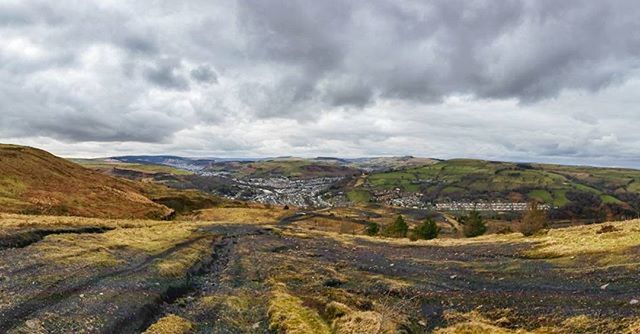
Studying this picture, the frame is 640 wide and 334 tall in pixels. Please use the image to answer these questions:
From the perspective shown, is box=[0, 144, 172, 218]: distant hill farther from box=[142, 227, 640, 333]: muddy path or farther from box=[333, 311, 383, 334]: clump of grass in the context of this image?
box=[333, 311, 383, 334]: clump of grass

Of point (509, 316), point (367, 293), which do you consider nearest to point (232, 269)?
point (367, 293)

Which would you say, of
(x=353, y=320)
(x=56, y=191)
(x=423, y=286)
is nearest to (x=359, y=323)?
(x=353, y=320)

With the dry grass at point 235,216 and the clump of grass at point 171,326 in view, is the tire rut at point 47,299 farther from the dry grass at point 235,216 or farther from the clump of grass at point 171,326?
the dry grass at point 235,216

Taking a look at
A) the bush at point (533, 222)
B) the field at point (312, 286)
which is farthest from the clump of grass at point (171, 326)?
the bush at point (533, 222)

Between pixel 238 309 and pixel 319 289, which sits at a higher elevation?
pixel 238 309

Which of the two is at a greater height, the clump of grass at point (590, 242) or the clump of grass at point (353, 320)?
the clump of grass at point (590, 242)

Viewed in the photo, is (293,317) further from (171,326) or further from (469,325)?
(469,325)
